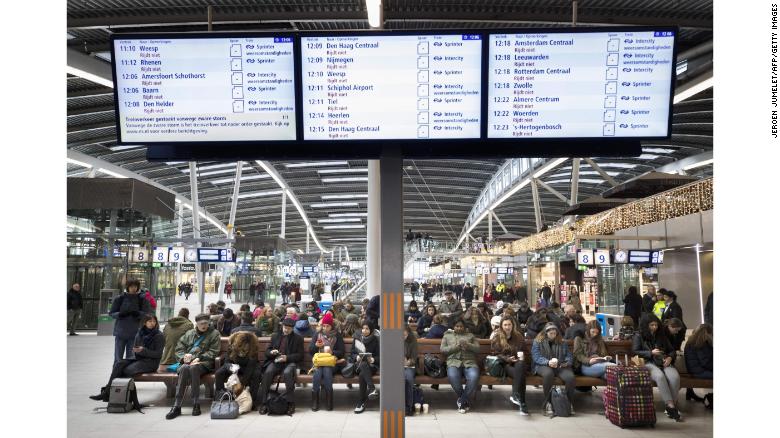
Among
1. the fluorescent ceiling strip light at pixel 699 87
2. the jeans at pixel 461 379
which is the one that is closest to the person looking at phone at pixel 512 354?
the jeans at pixel 461 379

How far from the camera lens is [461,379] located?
9.16m

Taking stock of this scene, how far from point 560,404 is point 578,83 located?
4.83 meters

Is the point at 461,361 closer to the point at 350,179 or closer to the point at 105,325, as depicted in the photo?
the point at 105,325

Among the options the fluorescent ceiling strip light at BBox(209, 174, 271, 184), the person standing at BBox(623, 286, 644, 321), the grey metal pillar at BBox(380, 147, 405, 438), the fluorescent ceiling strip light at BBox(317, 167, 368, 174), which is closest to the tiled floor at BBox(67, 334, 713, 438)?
the grey metal pillar at BBox(380, 147, 405, 438)

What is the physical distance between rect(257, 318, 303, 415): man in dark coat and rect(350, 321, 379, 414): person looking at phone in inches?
34.3

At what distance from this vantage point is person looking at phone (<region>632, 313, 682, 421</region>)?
28.1 ft

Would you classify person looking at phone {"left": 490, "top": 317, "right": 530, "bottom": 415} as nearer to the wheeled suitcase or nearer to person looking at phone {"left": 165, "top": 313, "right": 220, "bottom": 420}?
the wheeled suitcase

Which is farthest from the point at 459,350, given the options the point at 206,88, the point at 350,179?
the point at 350,179

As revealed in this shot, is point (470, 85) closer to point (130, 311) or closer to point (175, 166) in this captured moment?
point (130, 311)
